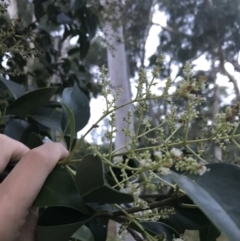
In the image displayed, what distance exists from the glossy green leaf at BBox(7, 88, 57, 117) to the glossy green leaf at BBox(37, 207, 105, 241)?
0.18 meters

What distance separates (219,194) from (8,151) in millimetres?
217

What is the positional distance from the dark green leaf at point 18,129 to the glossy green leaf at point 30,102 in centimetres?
2

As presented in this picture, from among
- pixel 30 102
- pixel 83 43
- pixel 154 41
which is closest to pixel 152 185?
pixel 30 102

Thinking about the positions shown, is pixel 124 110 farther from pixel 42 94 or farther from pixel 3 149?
pixel 3 149

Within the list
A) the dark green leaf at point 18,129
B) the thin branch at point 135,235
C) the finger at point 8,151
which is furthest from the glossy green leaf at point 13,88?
the thin branch at point 135,235

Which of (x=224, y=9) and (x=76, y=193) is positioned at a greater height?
(x=224, y=9)

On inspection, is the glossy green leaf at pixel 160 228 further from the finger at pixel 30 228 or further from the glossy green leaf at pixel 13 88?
the glossy green leaf at pixel 13 88

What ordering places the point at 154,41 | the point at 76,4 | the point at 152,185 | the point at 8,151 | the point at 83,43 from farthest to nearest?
the point at 154,41 < the point at 83,43 < the point at 76,4 < the point at 8,151 < the point at 152,185

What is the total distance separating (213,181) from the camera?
0.92ft

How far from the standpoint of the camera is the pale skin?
303 mm

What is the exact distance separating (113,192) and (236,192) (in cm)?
9

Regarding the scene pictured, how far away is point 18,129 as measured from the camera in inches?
20.2

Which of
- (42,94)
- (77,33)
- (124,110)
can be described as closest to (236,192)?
(42,94)

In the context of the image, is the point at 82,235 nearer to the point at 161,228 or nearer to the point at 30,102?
the point at 161,228
